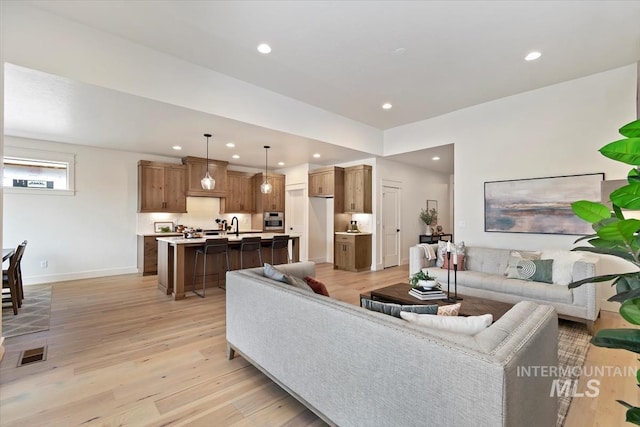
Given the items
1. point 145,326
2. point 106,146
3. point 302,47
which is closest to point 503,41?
point 302,47

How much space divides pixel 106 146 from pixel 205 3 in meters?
4.68

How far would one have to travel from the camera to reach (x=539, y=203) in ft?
14.7

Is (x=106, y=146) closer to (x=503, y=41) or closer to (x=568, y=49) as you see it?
(x=503, y=41)

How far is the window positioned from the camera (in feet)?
17.0

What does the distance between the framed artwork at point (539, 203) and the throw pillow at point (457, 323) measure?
3.90 metres

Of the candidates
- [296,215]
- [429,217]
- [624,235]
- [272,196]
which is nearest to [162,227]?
[272,196]

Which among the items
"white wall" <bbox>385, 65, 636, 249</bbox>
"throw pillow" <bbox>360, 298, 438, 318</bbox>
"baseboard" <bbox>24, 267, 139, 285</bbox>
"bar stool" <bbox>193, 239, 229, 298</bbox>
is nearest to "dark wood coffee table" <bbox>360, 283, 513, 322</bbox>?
"throw pillow" <bbox>360, 298, 438, 318</bbox>

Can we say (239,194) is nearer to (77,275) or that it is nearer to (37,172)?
(77,275)

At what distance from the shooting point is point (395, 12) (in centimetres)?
279

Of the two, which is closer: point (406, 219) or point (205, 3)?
point (205, 3)

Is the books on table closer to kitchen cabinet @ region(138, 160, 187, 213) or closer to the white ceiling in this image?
the white ceiling

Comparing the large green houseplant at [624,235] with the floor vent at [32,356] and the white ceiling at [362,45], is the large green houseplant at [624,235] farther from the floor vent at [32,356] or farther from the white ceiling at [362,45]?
the floor vent at [32,356]

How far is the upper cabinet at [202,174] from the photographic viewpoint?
6793 millimetres

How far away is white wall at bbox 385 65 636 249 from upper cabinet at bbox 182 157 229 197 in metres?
4.80
